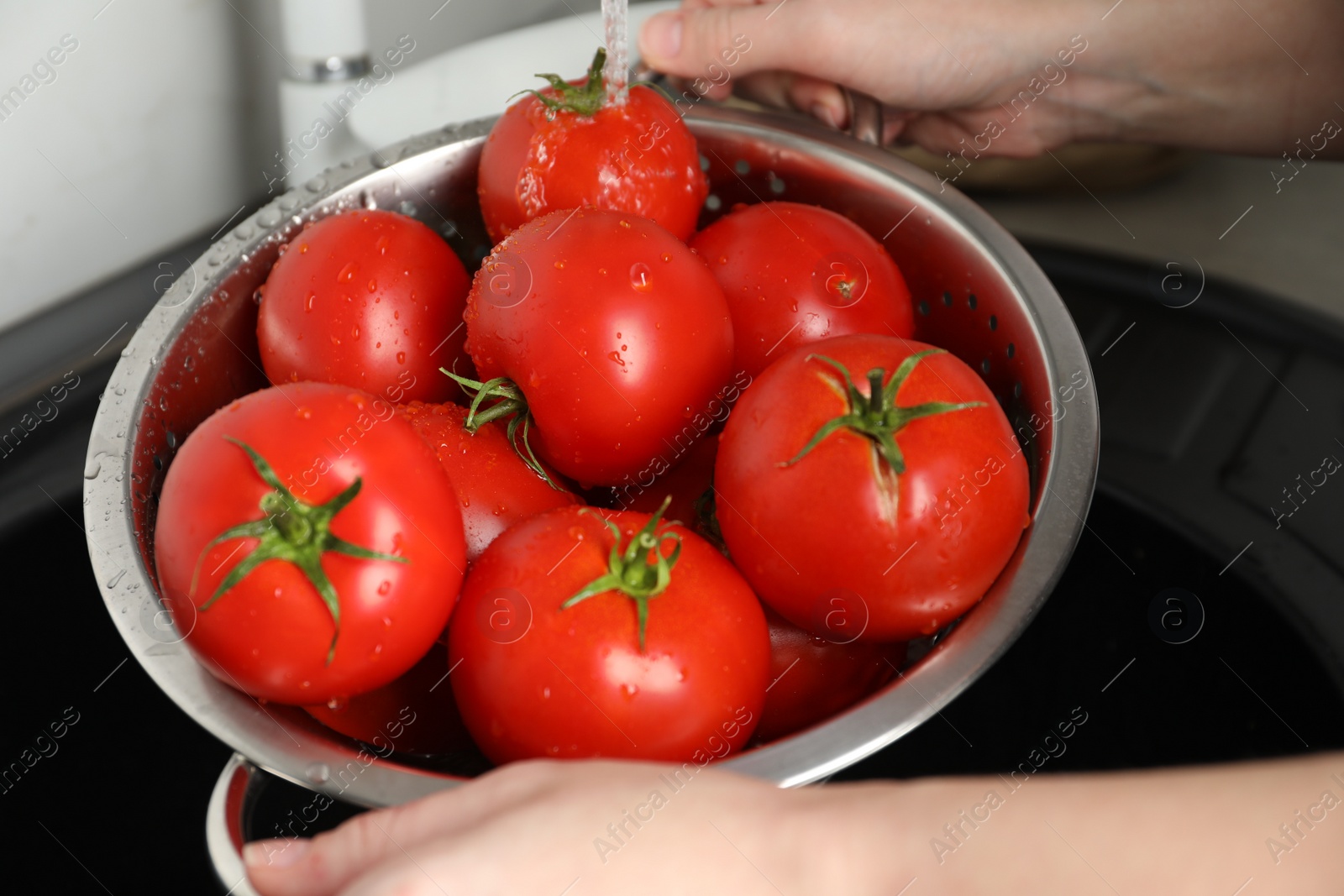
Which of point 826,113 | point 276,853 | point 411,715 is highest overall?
point 826,113

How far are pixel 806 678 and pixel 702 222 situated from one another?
1.26ft

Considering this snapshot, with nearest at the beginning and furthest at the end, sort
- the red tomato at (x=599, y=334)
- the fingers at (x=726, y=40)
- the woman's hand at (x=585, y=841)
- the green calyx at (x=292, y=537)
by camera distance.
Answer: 1. the woman's hand at (x=585, y=841)
2. the green calyx at (x=292, y=537)
3. the red tomato at (x=599, y=334)
4. the fingers at (x=726, y=40)

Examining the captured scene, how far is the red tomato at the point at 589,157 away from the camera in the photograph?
2.12ft

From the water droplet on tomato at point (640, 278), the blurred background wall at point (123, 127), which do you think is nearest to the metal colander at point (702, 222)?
the water droplet on tomato at point (640, 278)

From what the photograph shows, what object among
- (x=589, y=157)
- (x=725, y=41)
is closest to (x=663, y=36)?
(x=725, y=41)

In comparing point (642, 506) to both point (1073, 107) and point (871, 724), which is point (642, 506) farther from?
point (1073, 107)

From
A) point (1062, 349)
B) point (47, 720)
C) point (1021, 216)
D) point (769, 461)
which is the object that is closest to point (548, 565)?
point (769, 461)

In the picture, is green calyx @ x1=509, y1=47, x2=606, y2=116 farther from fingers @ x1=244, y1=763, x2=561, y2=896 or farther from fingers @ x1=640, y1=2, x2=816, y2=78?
fingers @ x1=244, y1=763, x2=561, y2=896

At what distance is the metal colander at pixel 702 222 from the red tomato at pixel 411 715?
0.9 inches

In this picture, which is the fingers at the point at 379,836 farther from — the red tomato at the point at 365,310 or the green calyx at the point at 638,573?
the red tomato at the point at 365,310

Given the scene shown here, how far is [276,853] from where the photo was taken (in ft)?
1.30

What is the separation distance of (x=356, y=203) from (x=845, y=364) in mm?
398

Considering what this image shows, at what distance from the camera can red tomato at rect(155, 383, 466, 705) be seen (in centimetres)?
46

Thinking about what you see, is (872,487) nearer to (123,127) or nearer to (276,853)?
(276,853)
